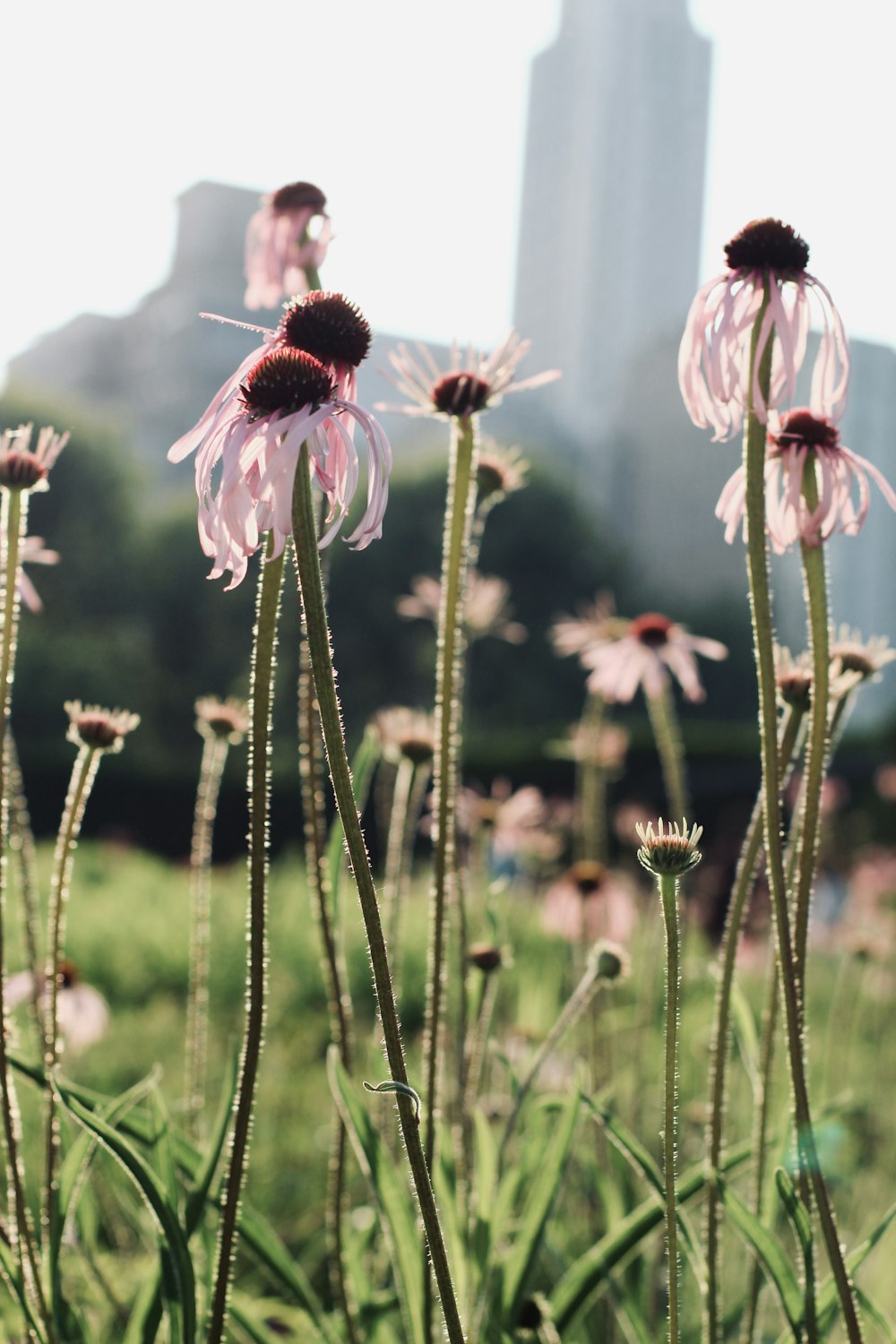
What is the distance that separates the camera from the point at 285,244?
73.8 inches

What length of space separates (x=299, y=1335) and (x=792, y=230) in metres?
1.64

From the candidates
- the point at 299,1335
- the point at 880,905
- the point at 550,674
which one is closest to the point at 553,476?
the point at 550,674

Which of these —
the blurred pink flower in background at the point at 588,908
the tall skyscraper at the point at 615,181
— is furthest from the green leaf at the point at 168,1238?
the tall skyscraper at the point at 615,181

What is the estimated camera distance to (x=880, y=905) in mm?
5469

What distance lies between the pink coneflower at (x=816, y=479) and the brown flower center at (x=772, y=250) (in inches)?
5.3

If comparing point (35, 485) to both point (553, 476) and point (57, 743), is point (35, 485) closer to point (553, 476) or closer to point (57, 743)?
point (57, 743)

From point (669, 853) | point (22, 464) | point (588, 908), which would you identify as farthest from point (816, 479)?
point (588, 908)

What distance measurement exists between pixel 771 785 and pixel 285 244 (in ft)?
4.18

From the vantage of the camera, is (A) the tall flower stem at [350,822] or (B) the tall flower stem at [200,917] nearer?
(A) the tall flower stem at [350,822]

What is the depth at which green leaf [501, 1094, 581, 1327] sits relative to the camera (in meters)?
1.32

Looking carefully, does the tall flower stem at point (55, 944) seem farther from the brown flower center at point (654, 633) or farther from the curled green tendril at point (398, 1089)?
the brown flower center at point (654, 633)

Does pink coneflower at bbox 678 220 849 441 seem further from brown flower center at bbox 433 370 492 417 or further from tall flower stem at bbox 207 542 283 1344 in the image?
tall flower stem at bbox 207 542 283 1344

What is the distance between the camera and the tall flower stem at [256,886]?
0.85 meters

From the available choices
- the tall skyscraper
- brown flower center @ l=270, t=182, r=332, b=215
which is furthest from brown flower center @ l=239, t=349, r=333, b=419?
the tall skyscraper
